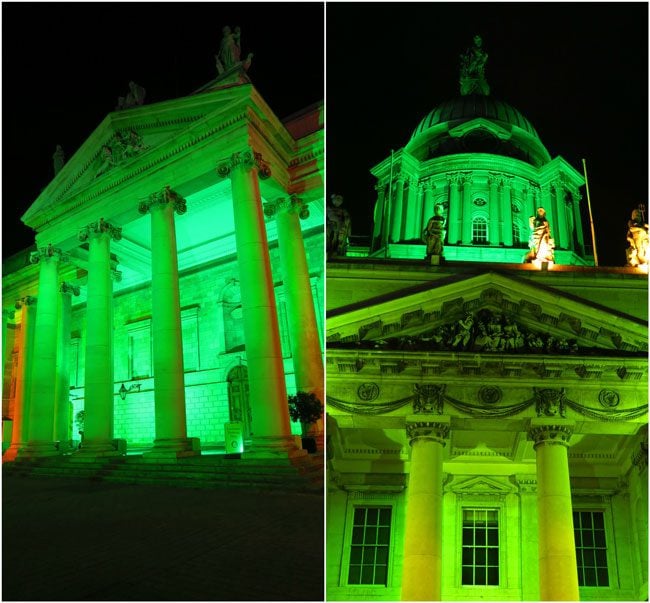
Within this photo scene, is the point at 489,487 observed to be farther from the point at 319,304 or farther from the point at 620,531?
the point at 319,304

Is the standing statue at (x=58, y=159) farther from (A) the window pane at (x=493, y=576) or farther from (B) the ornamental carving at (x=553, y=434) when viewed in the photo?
(A) the window pane at (x=493, y=576)

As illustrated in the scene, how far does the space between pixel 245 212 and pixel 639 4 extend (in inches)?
340

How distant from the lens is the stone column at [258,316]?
1208 cm

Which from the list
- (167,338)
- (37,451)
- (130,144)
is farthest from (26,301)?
(167,338)

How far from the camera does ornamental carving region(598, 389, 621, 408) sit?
11219 millimetres

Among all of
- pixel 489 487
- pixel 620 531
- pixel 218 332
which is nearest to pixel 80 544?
pixel 489 487

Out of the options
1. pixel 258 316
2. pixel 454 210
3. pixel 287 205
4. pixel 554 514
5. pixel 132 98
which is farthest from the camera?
pixel 454 210

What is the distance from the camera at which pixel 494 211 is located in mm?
28281

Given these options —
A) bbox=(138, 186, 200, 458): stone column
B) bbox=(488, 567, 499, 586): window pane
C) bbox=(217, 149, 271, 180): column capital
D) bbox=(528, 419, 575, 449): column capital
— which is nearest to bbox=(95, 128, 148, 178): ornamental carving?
bbox=(138, 186, 200, 458): stone column

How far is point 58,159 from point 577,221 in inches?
967

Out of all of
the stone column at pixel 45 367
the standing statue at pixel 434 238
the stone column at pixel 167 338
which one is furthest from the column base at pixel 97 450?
the standing statue at pixel 434 238

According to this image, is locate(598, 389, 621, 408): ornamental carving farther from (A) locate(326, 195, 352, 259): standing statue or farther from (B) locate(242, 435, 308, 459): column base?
(A) locate(326, 195, 352, 259): standing statue

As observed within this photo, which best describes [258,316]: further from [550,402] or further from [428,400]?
[550,402]

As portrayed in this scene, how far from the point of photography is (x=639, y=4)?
698 centimetres
